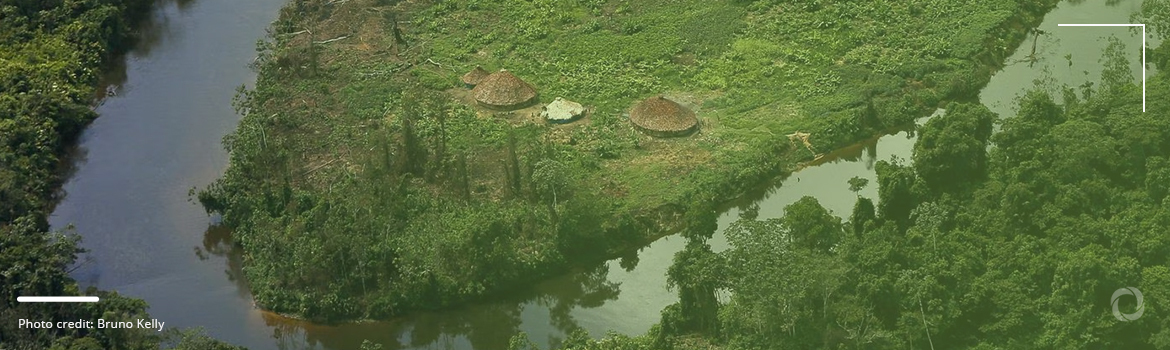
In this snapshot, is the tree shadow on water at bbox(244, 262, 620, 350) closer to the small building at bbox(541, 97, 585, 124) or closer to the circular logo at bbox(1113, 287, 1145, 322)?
the small building at bbox(541, 97, 585, 124)

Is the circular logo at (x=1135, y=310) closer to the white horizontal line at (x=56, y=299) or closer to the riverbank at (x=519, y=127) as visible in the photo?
the riverbank at (x=519, y=127)

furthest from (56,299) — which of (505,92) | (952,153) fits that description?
(952,153)

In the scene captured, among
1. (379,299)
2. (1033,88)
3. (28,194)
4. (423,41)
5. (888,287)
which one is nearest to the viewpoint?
(888,287)

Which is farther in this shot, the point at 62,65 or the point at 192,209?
the point at 62,65

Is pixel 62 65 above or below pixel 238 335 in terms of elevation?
above

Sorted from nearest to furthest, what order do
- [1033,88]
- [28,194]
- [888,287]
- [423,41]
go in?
[888,287], [28,194], [1033,88], [423,41]

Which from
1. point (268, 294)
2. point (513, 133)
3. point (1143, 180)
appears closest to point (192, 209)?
point (268, 294)

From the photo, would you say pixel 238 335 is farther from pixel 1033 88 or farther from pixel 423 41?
pixel 1033 88
